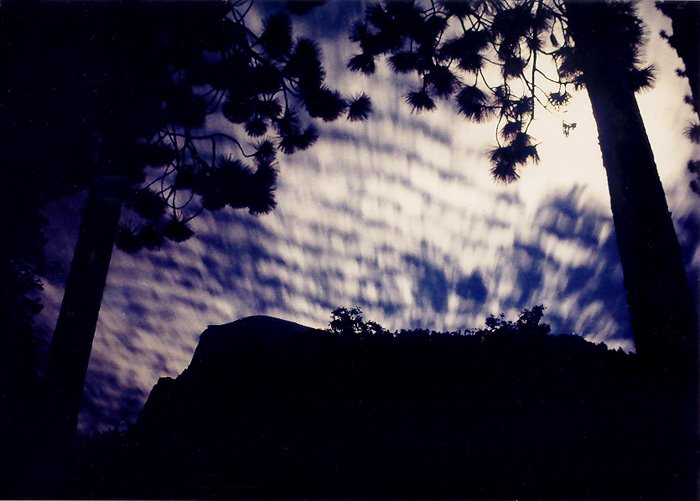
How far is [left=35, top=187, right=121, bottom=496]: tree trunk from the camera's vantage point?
3195 millimetres

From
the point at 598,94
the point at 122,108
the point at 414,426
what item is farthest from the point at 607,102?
the point at 122,108

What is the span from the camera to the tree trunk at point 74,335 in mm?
3195

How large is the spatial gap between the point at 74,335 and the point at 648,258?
194 inches

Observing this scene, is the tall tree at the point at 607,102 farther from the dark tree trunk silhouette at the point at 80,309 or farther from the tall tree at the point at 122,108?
the dark tree trunk silhouette at the point at 80,309

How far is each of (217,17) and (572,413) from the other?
5.29 meters

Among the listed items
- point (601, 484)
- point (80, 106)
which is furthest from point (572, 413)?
point (80, 106)

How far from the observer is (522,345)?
13.5ft

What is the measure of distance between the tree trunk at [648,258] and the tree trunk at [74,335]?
4.37 meters

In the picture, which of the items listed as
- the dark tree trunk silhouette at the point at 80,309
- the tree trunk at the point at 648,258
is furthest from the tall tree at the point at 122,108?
the tree trunk at the point at 648,258

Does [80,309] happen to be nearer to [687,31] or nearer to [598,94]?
[598,94]

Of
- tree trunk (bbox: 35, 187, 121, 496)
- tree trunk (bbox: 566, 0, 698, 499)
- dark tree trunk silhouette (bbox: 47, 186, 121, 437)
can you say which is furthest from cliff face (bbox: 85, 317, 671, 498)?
dark tree trunk silhouette (bbox: 47, 186, 121, 437)

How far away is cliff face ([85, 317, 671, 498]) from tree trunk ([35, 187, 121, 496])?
56 centimetres

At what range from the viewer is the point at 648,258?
2771mm

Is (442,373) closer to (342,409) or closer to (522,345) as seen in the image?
(522,345)
